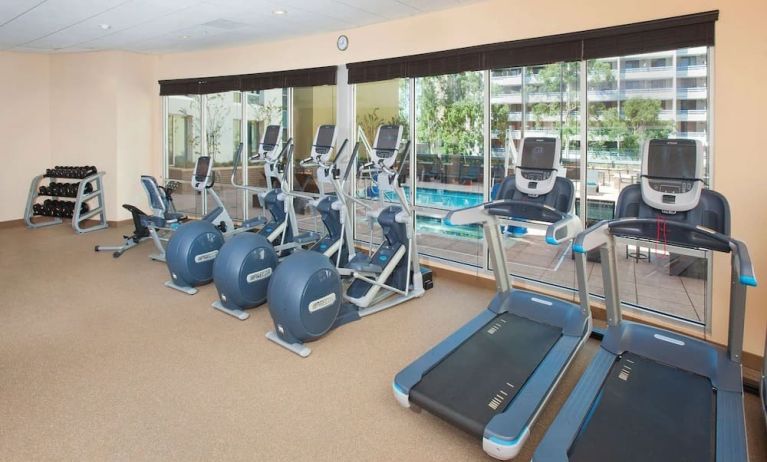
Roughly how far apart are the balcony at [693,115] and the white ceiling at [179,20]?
221 cm

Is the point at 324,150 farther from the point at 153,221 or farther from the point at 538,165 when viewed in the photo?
the point at 538,165

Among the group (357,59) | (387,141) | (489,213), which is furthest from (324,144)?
(489,213)

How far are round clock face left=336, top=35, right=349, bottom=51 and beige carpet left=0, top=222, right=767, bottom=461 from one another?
3.34 m

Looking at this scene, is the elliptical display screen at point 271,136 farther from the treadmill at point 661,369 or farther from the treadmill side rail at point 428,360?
the treadmill at point 661,369

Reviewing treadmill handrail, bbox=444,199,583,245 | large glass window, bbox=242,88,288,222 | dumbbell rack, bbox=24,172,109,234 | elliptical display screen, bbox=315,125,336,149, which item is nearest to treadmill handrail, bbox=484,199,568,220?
treadmill handrail, bbox=444,199,583,245

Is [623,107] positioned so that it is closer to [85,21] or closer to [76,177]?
[85,21]

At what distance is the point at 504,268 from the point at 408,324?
935 millimetres

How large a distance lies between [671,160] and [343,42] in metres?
4.28

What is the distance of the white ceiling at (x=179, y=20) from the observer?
4816mm

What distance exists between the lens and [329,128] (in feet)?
16.6

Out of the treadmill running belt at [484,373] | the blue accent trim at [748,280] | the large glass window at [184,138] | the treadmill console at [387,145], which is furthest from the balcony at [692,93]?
the large glass window at [184,138]

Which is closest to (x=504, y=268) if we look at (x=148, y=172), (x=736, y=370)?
(x=736, y=370)

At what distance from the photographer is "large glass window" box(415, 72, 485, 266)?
16.8 feet

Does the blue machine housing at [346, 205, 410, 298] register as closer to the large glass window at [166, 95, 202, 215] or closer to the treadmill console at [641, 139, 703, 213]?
the treadmill console at [641, 139, 703, 213]
